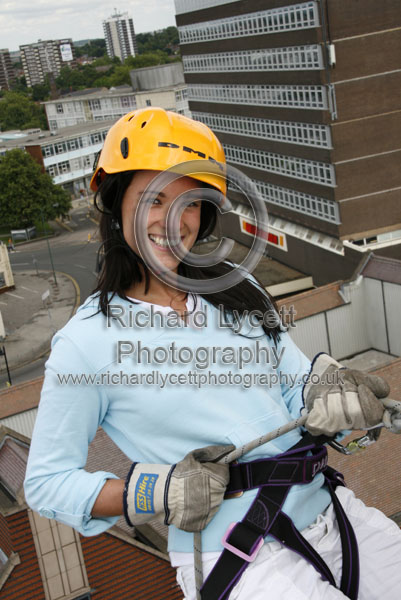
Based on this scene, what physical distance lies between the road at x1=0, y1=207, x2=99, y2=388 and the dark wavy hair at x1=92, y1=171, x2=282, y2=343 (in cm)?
5510

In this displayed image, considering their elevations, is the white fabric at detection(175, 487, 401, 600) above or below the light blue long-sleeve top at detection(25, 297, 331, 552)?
below

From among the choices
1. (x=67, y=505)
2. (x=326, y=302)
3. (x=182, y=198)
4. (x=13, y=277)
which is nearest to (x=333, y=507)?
(x=67, y=505)

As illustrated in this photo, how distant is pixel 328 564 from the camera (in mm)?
4348

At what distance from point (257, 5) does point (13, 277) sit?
117 ft

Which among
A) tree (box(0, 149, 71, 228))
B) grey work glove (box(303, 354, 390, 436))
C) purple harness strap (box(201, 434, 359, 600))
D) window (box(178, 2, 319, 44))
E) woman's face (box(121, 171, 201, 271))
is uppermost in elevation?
window (box(178, 2, 319, 44))

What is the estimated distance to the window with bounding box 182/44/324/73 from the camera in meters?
42.8

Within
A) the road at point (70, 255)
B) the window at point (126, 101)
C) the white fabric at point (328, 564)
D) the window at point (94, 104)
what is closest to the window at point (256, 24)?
the road at point (70, 255)

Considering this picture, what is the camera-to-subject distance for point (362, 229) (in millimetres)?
44969

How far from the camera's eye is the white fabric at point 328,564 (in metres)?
3.98

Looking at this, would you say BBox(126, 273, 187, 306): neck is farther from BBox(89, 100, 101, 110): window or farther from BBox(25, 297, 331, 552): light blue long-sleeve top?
BBox(89, 100, 101, 110): window

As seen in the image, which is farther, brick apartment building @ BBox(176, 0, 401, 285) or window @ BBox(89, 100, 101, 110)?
window @ BBox(89, 100, 101, 110)

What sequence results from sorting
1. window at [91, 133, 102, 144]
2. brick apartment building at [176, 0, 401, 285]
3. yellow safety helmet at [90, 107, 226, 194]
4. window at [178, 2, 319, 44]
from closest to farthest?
yellow safety helmet at [90, 107, 226, 194]
brick apartment building at [176, 0, 401, 285]
window at [178, 2, 319, 44]
window at [91, 133, 102, 144]

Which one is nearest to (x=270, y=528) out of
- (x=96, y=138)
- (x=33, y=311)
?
(x=33, y=311)

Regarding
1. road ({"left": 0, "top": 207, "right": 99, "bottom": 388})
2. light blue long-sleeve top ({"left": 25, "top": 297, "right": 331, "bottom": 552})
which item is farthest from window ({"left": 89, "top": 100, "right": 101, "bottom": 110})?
light blue long-sleeve top ({"left": 25, "top": 297, "right": 331, "bottom": 552})
